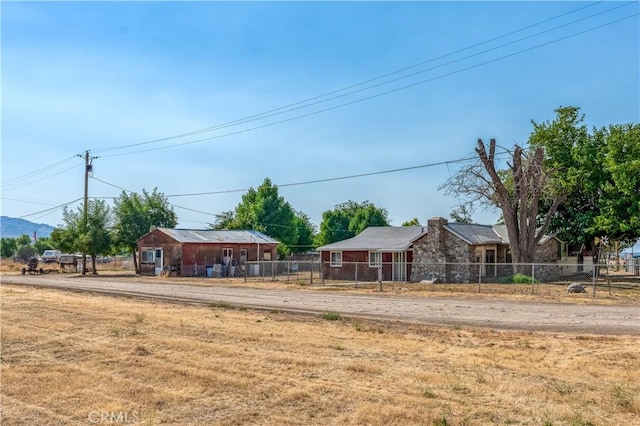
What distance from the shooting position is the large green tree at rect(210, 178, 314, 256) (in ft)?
268

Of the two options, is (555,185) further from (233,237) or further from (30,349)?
(30,349)

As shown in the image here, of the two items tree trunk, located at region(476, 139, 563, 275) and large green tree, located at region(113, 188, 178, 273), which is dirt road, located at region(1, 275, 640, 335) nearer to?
tree trunk, located at region(476, 139, 563, 275)

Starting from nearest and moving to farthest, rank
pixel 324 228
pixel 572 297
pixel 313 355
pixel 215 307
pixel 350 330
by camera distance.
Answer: pixel 313 355
pixel 350 330
pixel 215 307
pixel 572 297
pixel 324 228

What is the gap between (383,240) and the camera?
1805 inches

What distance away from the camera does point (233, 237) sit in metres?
55.8

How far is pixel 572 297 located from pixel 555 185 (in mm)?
18528

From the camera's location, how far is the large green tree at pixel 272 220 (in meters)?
81.6

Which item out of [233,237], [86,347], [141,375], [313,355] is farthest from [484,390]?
[233,237]

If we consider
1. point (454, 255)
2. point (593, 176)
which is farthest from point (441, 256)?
point (593, 176)

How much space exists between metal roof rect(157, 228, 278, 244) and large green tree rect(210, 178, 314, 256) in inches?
892

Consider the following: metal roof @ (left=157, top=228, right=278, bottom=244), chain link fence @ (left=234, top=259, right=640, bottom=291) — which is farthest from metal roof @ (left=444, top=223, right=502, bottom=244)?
metal roof @ (left=157, top=228, right=278, bottom=244)

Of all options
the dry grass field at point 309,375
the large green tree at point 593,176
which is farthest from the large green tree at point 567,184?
the dry grass field at point 309,375

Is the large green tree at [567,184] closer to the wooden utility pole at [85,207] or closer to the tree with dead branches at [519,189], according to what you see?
the tree with dead branches at [519,189]

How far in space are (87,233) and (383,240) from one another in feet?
86.9
